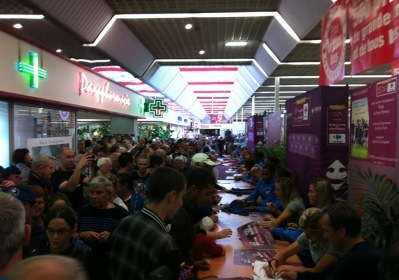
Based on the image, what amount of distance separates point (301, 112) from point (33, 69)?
454 cm

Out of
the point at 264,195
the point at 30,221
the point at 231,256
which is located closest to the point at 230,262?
the point at 231,256

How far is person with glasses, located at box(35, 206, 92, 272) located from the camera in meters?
2.50

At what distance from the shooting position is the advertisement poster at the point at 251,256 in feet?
11.0

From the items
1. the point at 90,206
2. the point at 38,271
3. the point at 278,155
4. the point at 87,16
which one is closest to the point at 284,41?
the point at 278,155

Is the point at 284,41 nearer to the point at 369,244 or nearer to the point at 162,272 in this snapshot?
the point at 369,244

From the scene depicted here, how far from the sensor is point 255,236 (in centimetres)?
413

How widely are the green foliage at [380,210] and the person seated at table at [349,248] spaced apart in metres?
0.73

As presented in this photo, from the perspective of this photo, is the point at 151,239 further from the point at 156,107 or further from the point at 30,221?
the point at 156,107

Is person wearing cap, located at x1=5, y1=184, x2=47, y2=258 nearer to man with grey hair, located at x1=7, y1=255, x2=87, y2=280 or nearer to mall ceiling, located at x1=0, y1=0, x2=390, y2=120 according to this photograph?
man with grey hair, located at x1=7, y1=255, x2=87, y2=280

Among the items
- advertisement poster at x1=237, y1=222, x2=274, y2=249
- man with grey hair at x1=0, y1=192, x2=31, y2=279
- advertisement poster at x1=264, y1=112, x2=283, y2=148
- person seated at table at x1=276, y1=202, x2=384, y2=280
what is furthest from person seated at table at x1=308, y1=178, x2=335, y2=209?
advertisement poster at x1=264, y1=112, x2=283, y2=148

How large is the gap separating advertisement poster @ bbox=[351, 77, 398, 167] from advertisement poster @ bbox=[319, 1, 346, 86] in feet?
1.64

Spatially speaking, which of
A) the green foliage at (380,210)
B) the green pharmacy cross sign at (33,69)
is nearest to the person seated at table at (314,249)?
the green foliage at (380,210)

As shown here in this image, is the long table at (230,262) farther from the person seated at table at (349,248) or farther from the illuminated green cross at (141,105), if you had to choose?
the illuminated green cross at (141,105)

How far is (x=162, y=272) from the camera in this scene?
5.12 feet
